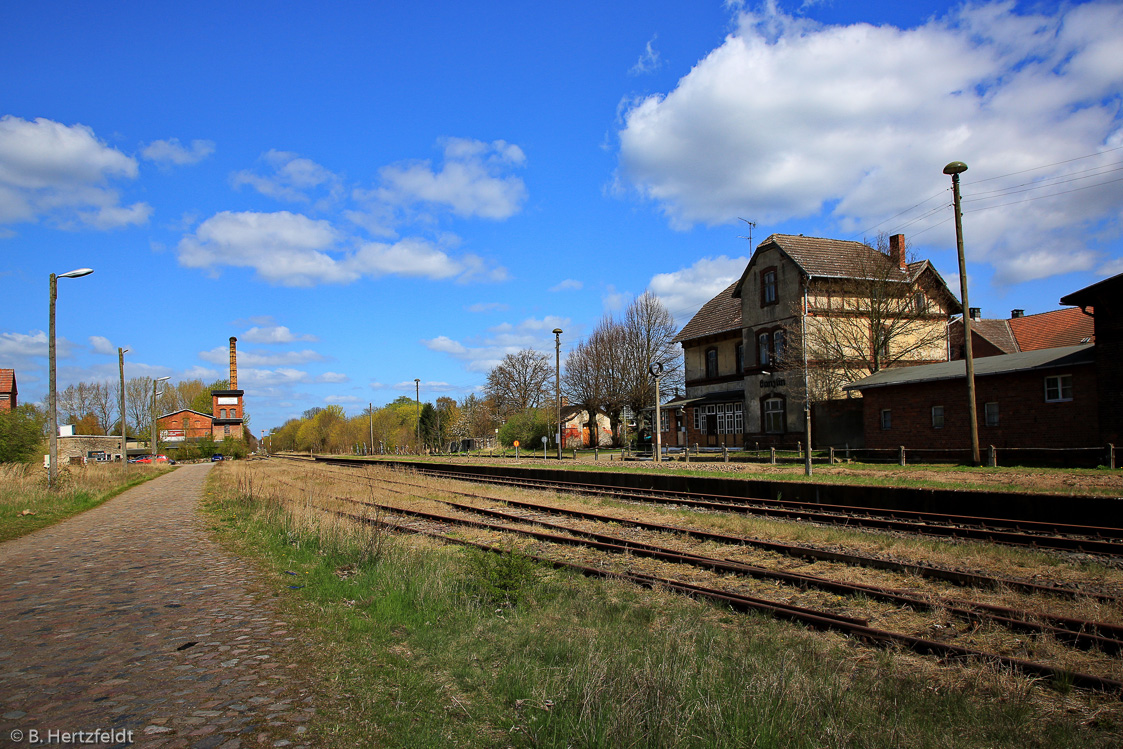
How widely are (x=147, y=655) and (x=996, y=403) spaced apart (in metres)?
28.4

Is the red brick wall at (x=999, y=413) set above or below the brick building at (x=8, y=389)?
below

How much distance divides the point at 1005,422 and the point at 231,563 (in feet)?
87.9

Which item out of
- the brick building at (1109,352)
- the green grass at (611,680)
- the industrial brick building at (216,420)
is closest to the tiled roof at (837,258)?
the brick building at (1109,352)

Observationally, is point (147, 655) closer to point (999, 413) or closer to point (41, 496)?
point (41, 496)

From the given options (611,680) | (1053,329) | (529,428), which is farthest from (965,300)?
(529,428)

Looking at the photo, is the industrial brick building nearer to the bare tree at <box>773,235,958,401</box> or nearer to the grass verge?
the grass verge

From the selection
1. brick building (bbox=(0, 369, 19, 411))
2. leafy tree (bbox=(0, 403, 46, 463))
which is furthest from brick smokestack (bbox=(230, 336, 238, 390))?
leafy tree (bbox=(0, 403, 46, 463))

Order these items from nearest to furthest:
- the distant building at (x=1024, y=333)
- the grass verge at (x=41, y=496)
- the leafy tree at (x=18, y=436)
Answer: the grass verge at (x=41, y=496)
the leafy tree at (x=18, y=436)
the distant building at (x=1024, y=333)

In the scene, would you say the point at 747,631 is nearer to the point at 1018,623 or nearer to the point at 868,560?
the point at 1018,623

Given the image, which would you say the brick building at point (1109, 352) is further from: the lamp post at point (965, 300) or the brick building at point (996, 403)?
the lamp post at point (965, 300)

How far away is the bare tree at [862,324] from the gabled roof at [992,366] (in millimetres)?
3141

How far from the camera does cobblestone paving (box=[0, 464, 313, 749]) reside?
3.94 metres

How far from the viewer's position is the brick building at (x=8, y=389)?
180 ft

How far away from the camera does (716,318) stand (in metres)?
47.1
